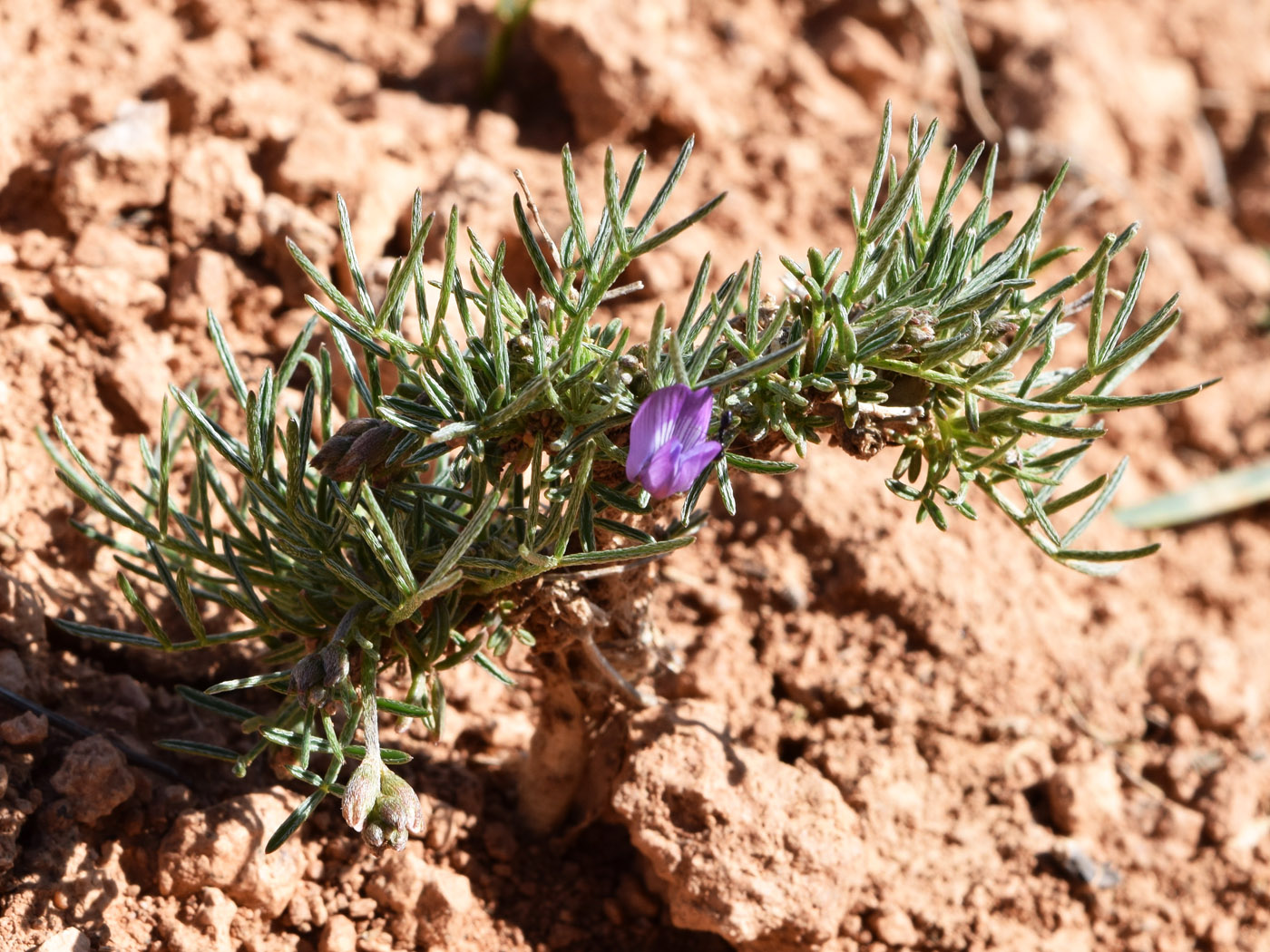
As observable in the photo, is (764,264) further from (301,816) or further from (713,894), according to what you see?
(301,816)

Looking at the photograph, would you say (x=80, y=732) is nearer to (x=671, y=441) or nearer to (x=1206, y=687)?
(x=671, y=441)

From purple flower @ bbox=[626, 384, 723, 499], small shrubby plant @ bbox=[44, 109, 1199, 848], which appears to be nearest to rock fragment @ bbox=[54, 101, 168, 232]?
small shrubby plant @ bbox=[44, 109, 1199, 848]

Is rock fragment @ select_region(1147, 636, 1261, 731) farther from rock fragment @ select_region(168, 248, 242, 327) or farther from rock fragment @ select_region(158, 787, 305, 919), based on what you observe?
rock fragment @ select_region(168, 248, 242, 327)

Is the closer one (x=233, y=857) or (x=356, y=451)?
(x=356, y=451)

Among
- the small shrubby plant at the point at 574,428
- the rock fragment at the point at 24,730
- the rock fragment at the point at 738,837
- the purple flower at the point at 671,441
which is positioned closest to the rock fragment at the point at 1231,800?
the rock fragment at the point at 738,837

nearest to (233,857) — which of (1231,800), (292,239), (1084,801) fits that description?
(292,239)

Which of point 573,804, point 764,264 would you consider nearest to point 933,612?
point 573,804
